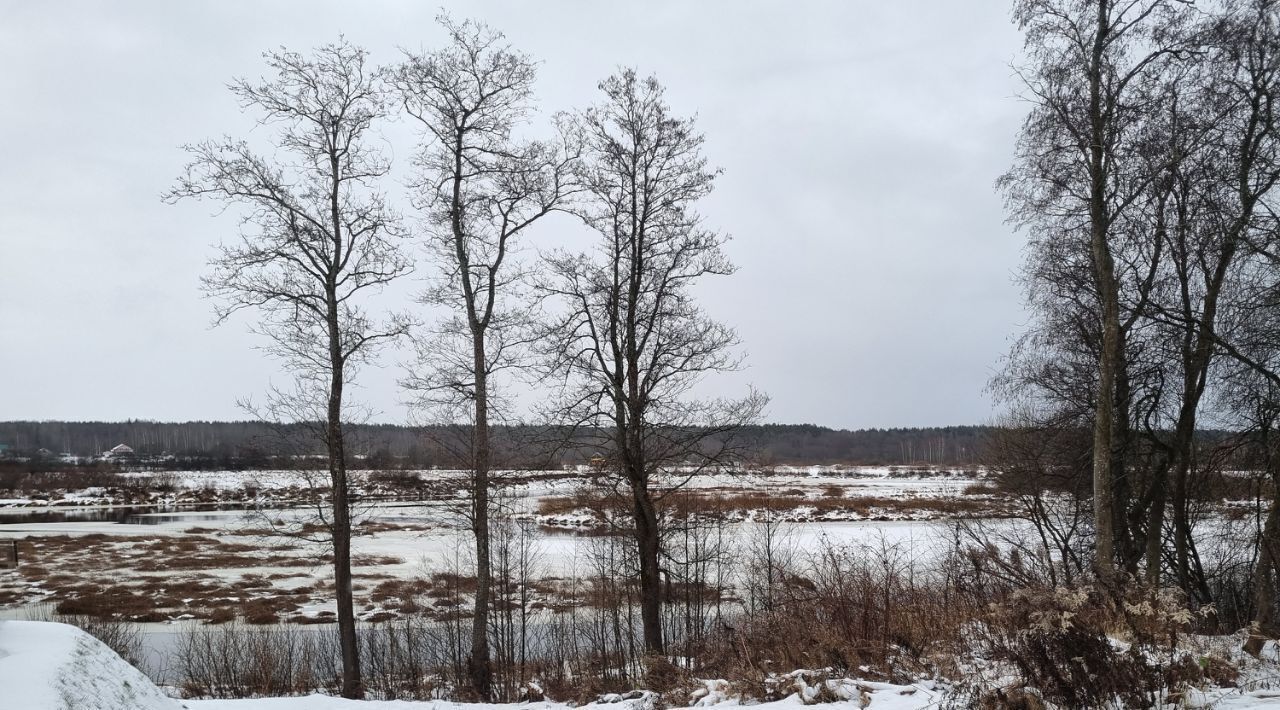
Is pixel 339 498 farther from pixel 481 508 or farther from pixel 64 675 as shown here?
pixel 64 675

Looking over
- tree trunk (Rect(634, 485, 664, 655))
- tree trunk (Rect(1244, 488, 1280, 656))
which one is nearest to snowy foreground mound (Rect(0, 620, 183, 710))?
tree trunk (Rect(634, 485, 664, 655))

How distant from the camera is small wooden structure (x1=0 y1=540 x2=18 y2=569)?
28881 mm

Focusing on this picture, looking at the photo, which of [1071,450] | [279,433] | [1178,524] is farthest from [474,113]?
[1178,524]

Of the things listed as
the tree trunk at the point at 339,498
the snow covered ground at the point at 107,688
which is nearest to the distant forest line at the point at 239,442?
the tree trunk at the point at 339,498

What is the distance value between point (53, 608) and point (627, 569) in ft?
60.5

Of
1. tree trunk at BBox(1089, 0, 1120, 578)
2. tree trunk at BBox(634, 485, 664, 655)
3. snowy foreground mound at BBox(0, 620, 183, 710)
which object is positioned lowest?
tree trunk at BBox(634, 485, 664, 655)

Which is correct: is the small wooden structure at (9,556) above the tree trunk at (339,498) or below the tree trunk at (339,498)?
below

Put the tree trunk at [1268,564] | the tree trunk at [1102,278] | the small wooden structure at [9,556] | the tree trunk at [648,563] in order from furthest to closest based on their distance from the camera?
the small wooden structure at [9,556]
the tree trunk at [648,563]
the tree trunk at [1268,564]
the tree trunk at [1102,278]

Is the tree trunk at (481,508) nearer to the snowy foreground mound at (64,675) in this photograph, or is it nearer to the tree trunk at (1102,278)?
the snowy foreground mound at (64,675)

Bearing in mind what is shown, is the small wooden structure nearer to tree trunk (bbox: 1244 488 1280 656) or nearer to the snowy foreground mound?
the snowy foreground mound

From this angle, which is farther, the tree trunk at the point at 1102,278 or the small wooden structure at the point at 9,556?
the small wooden structure at the point at 9,556

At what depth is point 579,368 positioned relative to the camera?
15375 mm

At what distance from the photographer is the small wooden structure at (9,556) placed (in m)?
28.9

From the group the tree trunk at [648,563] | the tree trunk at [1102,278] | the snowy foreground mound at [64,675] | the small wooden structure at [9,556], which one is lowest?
the small wooden structure at [9,556]
